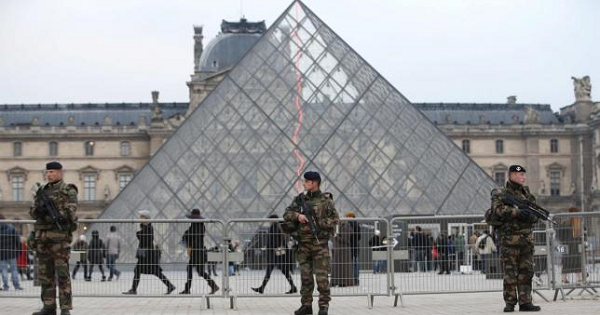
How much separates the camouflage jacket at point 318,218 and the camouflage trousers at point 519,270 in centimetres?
159

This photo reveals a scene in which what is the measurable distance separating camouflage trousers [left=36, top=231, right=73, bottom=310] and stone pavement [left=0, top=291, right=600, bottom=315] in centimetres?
122

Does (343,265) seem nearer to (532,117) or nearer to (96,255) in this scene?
(96,255)

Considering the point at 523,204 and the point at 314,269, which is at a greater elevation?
the point at 523,204

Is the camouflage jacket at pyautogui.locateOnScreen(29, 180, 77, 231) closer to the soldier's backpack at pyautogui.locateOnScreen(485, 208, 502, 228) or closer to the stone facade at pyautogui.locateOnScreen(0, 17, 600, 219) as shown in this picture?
the soldier's backpack at pyautogui.locateOnScreen(485, 208, 502, 228)

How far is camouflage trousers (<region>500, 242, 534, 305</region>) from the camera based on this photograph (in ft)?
32.4

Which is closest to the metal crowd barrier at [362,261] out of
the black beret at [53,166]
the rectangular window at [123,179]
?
the black beret at [53,166]

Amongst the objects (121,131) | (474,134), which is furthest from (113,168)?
(474,134)

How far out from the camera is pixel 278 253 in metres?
11.6

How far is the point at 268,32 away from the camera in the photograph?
83.6ft

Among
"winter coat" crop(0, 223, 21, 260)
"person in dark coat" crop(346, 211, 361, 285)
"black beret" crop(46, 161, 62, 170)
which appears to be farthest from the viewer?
"winter coat" crop(0, 223, 21, 260)

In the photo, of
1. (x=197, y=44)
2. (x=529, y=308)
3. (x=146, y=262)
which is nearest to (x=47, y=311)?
(x=146, y=262)

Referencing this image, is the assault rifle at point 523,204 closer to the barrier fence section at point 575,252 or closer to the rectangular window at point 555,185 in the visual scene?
the barrier fence section at point 575,252

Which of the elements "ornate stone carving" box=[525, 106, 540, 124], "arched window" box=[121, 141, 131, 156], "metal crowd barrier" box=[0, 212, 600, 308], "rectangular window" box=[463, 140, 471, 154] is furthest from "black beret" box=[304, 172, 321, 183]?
"ornate stone carving" box=[525, 106, 540, 124]

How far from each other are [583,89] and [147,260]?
2428 inches
